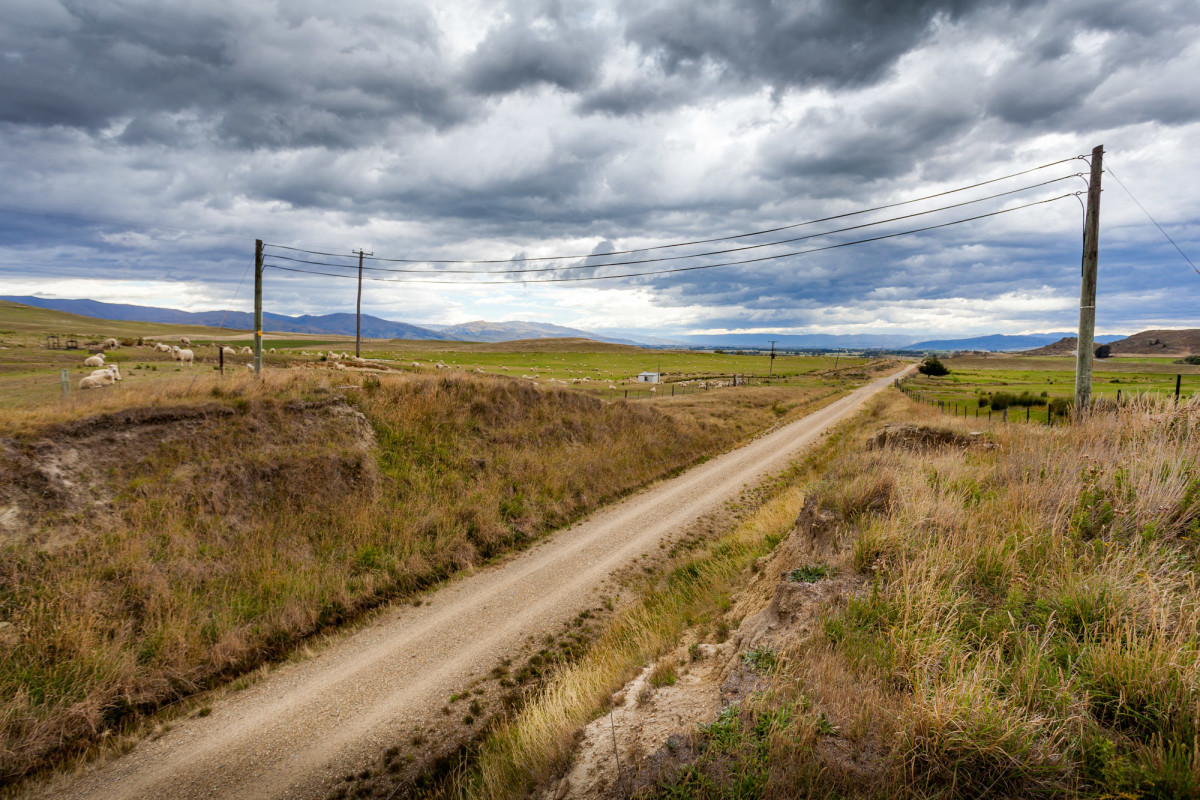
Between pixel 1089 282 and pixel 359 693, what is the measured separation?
65.4ft

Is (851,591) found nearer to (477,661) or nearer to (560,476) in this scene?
(477,661)

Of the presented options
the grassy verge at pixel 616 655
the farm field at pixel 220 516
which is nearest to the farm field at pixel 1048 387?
the grassy verge at pixel 616 655

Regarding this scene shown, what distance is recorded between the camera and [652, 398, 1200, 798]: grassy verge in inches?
136

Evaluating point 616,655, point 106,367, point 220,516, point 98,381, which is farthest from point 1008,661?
point 106,367

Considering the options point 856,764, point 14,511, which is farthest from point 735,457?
point 14,511

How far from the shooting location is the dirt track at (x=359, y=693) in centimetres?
652

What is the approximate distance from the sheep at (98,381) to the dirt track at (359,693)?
1677cm

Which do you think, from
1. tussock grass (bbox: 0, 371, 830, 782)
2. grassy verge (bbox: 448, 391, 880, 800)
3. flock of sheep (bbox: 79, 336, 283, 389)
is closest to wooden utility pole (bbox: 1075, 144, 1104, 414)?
grassy verge (bbox: 448, 391, 880, 800)

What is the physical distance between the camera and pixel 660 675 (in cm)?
680

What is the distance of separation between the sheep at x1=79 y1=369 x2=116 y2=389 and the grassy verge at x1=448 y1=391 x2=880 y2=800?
20861 mm

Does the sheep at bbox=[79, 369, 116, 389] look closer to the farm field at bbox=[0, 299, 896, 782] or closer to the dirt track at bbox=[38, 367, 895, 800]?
the farm field at bbox=[0, 299, 896, 782]

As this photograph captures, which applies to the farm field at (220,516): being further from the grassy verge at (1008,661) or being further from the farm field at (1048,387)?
the farm field at (1048,387)

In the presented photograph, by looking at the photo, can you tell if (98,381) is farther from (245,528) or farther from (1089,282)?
(1089,282)

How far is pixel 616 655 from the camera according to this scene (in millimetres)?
8297
